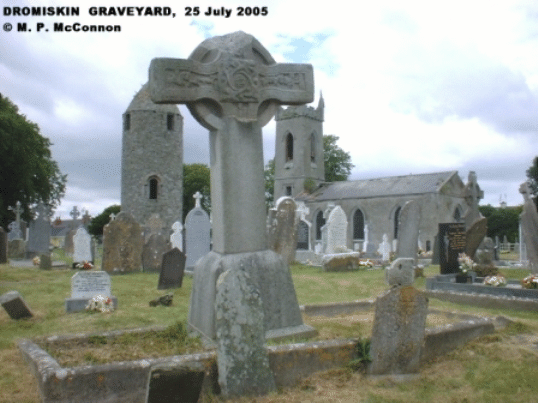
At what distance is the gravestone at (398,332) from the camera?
14.5ft

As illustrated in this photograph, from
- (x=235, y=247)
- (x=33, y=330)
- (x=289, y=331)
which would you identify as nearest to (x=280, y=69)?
(x=235, y=247)

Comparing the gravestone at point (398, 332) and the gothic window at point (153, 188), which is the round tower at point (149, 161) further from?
the gravestone at point (398, 332)

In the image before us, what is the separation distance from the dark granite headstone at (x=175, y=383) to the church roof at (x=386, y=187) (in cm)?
3294

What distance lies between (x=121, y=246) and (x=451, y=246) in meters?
9.89

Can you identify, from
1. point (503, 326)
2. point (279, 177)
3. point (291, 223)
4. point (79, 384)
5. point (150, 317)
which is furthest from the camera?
point (279, 177)

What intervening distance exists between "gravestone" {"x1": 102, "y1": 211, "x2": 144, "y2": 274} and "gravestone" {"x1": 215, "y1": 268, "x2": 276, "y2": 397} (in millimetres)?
11776

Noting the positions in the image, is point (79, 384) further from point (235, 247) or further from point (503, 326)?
point (503, 326)

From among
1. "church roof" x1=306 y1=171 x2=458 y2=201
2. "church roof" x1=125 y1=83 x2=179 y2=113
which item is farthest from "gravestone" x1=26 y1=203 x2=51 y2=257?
"church roof" x1=306 y1=171 x2=458 y2=201

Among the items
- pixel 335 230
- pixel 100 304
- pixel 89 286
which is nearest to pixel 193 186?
pixel 335 230

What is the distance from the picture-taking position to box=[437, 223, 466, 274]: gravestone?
11547mm

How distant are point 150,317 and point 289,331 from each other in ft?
9.81

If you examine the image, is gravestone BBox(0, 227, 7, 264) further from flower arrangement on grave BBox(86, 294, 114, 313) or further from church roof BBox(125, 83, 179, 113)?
church roof BBox(125, 83, 179, 113)

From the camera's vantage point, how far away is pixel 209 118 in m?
5.41

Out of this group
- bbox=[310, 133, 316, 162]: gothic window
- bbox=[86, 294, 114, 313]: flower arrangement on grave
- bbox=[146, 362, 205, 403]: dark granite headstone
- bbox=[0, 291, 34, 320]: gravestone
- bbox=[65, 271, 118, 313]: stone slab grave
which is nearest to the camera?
bbox=[146, 362, 205, 403]: dark granite headstone
